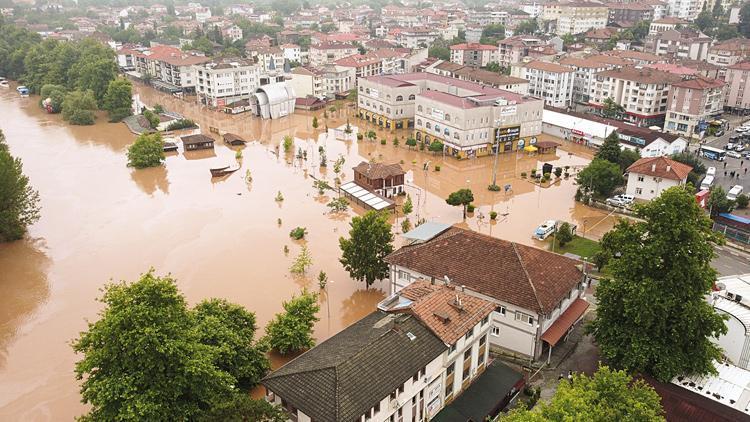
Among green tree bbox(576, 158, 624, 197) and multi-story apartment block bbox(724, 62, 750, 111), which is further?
multi-story apartment block bbox(724, 62, 750, 111)

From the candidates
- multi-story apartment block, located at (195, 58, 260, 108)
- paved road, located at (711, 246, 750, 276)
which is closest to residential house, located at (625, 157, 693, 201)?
paved road, located at (711, 246, 750, 276)

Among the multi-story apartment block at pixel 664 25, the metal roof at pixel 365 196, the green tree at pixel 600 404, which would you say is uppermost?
the multi-story apartment block at pixel 664 25

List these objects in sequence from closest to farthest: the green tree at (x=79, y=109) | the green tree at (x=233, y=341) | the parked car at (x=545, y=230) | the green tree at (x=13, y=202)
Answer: the green tree at (x=233, y=341), the green tree at (x=13, y=202), the parked car at (x=545, y=230), the green tree at (x=79, y=109)

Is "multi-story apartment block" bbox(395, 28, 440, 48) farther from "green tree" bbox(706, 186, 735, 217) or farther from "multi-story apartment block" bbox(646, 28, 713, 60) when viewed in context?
"green tree" bbox(706, 186, 735, 217)

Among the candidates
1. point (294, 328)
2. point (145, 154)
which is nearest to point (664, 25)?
point (145, 154)

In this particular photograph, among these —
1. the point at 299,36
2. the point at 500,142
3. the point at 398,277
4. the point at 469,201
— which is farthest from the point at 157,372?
the point at 299,36

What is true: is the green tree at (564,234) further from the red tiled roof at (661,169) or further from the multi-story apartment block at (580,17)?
the multi-story apartment block at (580,17)

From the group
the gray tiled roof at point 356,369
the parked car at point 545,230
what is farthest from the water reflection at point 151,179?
the gray tiled roof at point 356,369

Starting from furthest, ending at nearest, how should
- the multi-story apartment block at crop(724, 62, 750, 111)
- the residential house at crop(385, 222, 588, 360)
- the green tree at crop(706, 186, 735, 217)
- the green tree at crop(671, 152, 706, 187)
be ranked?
1. the multi-story apartment block at crop(724, 62, 750, 111)
2. the green tree at crop(671, 152, 706, 187)
3. the green tree at crop(706, 186, 735, 217)
4. the residential house at crop(385, 222, 588, 360)
